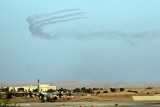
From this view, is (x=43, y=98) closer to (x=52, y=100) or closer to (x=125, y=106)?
(x=52, y=100)

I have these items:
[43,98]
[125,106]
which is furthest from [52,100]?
[125,106]

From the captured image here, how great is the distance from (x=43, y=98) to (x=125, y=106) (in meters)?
39.8

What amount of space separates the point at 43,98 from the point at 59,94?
6546 mm

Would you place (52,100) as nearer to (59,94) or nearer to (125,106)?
(59,94)

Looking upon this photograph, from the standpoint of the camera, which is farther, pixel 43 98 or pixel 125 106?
pixel 43 98

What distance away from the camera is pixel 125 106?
82938 mm

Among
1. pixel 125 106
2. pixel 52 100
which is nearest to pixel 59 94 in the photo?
pixel 52 100

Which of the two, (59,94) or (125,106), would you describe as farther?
(59,94)

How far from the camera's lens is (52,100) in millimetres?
113938

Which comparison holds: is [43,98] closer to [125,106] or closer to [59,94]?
[59,94]

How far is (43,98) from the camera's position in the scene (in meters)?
115

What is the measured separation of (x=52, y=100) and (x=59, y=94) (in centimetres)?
515

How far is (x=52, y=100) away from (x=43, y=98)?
129 inches

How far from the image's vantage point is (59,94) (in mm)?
118375
